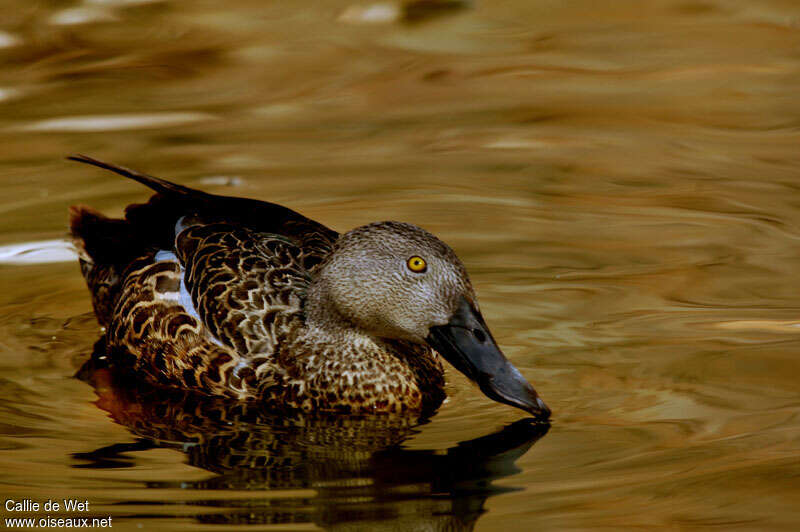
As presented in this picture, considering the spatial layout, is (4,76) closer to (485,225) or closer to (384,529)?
(485,225)

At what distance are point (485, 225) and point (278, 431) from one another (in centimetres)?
321

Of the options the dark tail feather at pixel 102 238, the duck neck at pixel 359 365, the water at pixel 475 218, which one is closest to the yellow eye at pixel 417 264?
the duck neck at pixel 359 365

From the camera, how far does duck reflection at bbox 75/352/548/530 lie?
574cm

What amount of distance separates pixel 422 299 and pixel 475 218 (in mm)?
3053

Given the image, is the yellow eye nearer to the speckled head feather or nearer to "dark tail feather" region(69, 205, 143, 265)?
the speckled head feather

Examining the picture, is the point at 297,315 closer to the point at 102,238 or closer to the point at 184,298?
the point at 184,298

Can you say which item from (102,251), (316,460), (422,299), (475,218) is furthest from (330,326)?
(475,218)

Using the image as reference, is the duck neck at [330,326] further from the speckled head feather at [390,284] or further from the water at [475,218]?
the water at [475,218]

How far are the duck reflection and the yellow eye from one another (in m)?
0.74

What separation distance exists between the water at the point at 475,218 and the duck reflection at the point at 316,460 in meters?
0.02

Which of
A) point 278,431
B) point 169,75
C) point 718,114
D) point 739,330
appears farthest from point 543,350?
point 169,75

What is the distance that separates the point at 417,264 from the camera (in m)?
6.84

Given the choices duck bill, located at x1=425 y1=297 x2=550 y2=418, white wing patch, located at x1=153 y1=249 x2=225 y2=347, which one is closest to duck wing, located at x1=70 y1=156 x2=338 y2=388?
white wing patch, located at x1=153 y1=249 x2=225 y2=347

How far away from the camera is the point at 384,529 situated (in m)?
5.58
